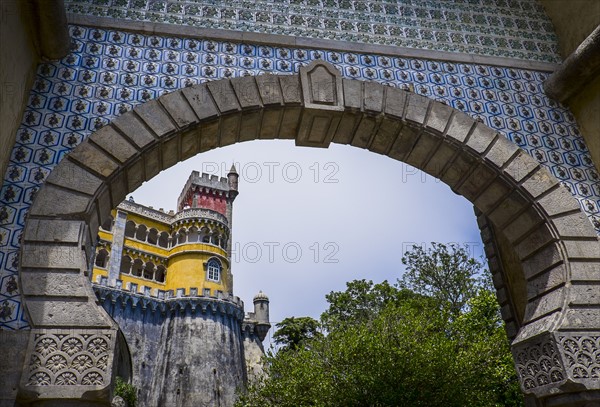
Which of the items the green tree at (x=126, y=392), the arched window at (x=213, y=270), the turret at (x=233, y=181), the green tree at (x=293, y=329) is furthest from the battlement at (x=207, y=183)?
the green tree at (x=126, y=392)

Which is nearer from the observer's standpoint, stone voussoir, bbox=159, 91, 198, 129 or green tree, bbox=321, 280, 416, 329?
stone voussoir, bbox=159, 91, 198, 129

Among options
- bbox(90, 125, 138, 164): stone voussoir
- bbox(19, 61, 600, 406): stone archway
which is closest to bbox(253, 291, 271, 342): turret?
bbox(19, 61, 600, 406): stone archway

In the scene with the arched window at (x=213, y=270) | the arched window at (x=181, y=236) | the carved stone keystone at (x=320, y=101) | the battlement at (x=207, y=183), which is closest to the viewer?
the carved stone keystone at (x=320, y=101)

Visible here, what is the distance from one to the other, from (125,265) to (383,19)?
28496 mm

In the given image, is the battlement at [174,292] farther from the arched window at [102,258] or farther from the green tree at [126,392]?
the green tree at [126,392]

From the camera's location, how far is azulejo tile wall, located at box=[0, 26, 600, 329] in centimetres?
406

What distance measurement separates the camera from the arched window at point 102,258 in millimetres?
29269

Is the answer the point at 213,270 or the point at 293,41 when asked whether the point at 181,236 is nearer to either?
the point at 213,270

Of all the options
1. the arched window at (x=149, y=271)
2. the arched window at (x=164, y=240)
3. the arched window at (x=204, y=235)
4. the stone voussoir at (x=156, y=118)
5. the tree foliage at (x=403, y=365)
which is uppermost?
the arched window at (x=164, y=240)

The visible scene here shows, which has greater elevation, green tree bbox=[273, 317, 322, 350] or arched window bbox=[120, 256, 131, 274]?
arched window bbox=[120, 256, 131, 274]

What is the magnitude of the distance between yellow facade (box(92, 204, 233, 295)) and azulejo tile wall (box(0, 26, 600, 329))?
2447 centimetres

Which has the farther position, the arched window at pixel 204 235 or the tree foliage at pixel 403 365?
the arched window at pixel 204 235

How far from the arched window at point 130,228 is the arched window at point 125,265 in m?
1.50

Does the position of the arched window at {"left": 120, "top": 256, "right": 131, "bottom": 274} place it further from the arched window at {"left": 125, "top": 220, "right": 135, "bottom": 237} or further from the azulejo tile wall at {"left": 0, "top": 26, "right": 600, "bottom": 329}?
the azulejo tile wall at {"left": 0, "top": 26, "right": 600, "bottom": 329}
